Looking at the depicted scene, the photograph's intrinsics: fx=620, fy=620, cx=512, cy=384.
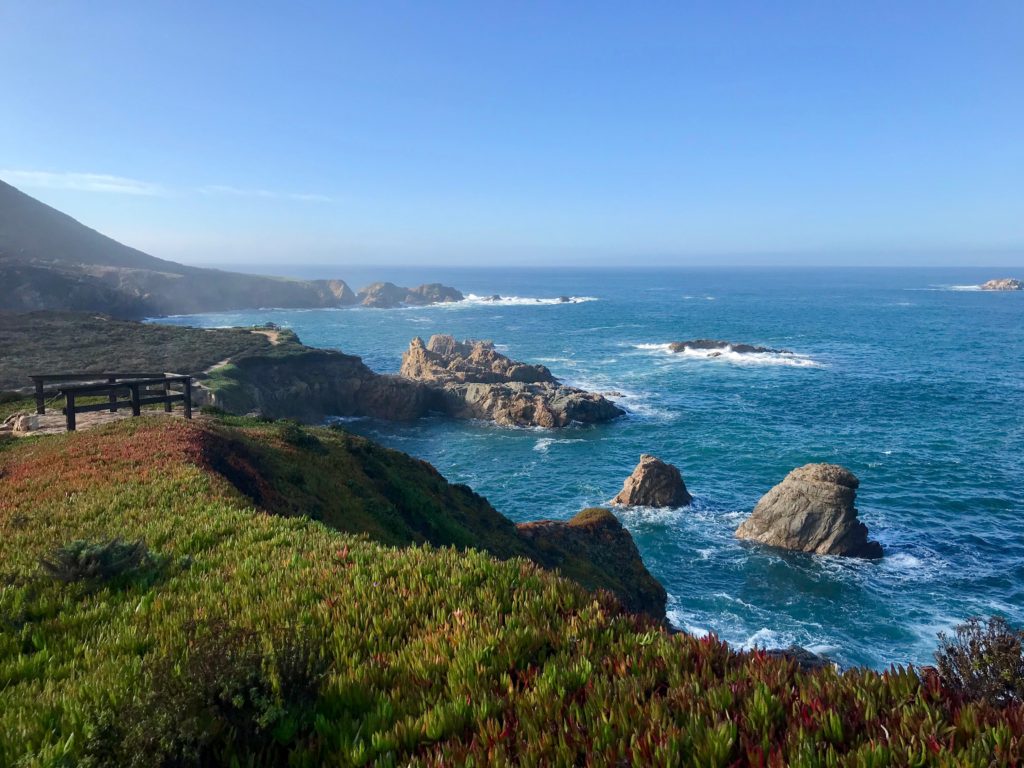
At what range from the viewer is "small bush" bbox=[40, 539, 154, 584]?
801cm

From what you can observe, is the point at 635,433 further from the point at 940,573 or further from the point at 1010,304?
the point at 1010,304

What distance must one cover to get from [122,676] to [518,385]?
6106cm

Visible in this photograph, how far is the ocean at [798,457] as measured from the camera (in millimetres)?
28938

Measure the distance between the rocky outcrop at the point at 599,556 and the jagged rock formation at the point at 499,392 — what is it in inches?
1169

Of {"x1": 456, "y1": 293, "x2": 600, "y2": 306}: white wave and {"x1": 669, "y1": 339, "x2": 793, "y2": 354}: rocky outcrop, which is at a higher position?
{"x1": 456, "y1": 293, "x2": 600, "y2": 306}: white wave

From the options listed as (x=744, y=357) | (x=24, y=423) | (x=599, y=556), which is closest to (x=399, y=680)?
(x=599, y=556)

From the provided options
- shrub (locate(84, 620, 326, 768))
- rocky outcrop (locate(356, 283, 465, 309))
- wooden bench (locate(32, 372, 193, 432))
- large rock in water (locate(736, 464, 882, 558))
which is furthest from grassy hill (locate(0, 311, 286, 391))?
rocky outcrop (locate(356, 283, 465, 309))

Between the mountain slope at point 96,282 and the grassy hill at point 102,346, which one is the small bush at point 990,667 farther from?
the mountain slope at point 96,282

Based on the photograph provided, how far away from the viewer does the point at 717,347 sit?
96.8 metres

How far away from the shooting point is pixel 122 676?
538cm

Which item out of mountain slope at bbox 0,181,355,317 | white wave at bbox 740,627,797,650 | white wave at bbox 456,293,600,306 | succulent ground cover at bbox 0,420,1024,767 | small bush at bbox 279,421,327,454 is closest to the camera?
succulent ground cover at bbox 0,420,1024,767

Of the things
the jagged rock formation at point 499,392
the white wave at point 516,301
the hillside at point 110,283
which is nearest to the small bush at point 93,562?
the jagged rock formation at point 499,392

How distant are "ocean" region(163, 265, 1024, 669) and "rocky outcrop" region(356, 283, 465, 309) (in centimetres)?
5841

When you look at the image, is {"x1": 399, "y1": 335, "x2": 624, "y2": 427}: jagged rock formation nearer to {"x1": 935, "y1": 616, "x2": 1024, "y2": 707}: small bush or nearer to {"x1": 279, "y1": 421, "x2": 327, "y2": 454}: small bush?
{"x1": 279, "y1": 421, "x2": 327, "y2": 454}: small bush
